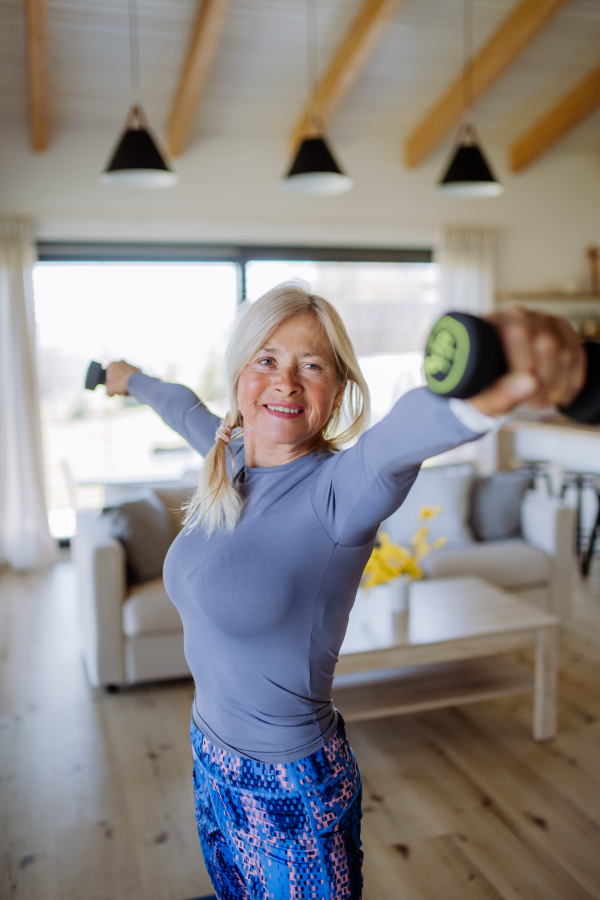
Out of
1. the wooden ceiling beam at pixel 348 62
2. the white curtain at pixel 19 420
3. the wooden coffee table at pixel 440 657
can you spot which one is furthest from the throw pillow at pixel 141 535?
the wooden ceiling beam at pixel 348 62

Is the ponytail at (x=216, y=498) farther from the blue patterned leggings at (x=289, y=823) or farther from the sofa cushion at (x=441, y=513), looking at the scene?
the sofa cushion at (x=441, y=513)

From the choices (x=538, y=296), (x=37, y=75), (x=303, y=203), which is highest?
(x=37, y=75)

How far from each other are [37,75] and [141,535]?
3240 millimetres

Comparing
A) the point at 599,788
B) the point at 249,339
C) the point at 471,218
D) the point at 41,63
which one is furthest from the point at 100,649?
the point at 471,218

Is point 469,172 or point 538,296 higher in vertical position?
point 469,172

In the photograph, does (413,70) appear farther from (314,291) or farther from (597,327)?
(314,291)

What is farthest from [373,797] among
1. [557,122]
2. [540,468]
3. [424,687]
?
[557,122]

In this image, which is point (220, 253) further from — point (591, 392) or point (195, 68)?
point (591, 392)

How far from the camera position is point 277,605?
99 centimetres

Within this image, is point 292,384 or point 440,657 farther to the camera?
point 440,657

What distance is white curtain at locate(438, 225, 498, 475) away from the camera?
6.35 meters

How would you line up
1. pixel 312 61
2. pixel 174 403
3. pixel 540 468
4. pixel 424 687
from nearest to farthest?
pixel 174 403 < pixel 424 687 < pixel 312 61 < pixel 540 468

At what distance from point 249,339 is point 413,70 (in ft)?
17.0

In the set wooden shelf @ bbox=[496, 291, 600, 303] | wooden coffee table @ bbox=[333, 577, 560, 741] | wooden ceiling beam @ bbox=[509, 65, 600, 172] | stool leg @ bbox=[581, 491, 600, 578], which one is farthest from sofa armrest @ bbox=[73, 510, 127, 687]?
wooden ceiling beam @ bbox=[509, 65, 600, 172]
